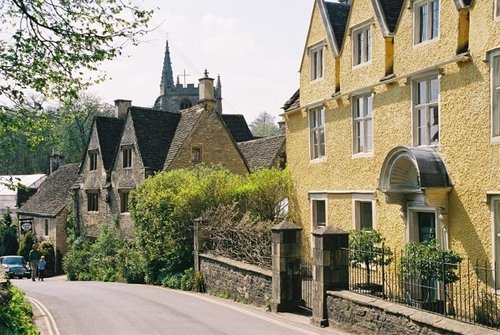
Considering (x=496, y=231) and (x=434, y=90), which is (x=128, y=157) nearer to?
(x=434, y=90)

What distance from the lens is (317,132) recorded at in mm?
22781

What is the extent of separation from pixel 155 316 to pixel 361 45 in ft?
36.3

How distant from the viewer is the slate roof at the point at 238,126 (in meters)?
46.5

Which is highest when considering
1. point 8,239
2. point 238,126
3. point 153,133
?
point 238,126

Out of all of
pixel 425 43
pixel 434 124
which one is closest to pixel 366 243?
pixel 434 124

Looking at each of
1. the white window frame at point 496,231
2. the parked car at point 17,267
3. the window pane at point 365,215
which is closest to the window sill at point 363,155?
the window pane at point 365,215

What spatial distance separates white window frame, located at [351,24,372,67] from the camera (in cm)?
1981

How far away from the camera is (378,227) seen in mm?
18891

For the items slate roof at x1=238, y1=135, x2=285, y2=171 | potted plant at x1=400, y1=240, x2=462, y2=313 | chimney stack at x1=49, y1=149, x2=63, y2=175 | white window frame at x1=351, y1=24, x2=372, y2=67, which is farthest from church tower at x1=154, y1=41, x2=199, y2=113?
potted plant at x1=400, y1=240, x2=462, y2=313

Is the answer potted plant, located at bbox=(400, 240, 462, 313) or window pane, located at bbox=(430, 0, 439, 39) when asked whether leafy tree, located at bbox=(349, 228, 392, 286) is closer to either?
potted plant, located at bbox=(400, 240, 462, 313)

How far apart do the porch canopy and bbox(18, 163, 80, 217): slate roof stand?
109 ft

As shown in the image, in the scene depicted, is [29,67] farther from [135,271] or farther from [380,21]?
[135,271]

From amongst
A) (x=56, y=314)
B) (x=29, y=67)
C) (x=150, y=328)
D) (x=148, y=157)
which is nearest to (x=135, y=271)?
(x=148, y=157)

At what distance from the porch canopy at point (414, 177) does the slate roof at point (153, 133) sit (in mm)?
19956
